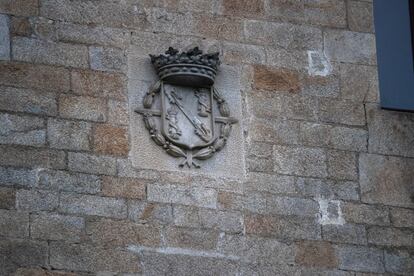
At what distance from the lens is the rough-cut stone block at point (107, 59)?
11.4 metres

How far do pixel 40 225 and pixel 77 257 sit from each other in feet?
0.99

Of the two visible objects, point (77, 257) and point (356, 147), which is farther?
point (356, 147)

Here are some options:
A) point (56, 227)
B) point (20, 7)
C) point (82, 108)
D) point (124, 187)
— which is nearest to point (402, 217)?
point (124, 187)

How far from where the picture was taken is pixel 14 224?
10.8m

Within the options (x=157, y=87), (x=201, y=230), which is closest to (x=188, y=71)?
(x=157, y=87)

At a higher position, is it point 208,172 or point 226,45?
point 226,45

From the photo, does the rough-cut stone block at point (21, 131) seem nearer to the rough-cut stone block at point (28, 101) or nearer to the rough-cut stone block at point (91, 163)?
the rough-cut stone block at point (28, 101)

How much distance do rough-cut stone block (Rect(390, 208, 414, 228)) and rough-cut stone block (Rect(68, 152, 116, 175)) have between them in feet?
6.35

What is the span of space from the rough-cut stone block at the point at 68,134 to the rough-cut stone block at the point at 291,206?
4.14ft

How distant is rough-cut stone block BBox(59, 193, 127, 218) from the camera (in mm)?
10930

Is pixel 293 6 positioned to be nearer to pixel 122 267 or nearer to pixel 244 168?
pixel 244 168

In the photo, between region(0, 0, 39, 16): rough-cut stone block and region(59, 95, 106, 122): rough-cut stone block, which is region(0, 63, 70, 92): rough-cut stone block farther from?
region(0, 0, 39, 16): rough-cut stone block

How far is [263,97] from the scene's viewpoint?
11.7 metres

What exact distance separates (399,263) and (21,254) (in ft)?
8.35
